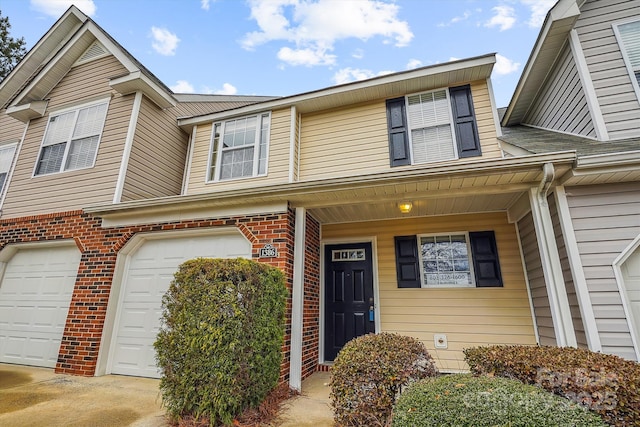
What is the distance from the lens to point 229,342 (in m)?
2.77

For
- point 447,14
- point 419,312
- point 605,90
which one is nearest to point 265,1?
point 447,14

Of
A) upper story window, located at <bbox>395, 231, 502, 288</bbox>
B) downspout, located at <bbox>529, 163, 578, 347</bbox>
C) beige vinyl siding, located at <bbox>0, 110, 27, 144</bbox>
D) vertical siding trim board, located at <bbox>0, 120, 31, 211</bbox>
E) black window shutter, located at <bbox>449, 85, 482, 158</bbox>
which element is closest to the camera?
downspout, located at <bbox>529, 163, 578, 347</bbox>

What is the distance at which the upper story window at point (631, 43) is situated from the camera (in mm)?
4070

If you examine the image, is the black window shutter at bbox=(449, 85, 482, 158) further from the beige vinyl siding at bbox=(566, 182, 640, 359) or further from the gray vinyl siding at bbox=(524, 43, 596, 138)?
the beige vinyl siding at bbox=(566, 182, 640, 359)

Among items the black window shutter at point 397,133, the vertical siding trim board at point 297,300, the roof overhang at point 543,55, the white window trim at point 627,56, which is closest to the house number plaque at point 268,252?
the vertical siding trim board at point 297,300

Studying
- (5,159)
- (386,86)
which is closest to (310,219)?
(386,86)

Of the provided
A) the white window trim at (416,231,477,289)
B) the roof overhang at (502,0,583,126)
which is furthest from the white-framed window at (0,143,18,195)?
the roof overhang at (502,0,583,126)

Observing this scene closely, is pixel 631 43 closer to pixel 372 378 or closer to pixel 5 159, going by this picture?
pixel 372 378

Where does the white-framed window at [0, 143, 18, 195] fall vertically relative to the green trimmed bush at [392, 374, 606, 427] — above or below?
above

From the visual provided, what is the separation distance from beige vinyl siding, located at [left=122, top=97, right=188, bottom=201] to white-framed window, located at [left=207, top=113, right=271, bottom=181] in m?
1.04

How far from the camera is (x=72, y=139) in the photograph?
20.3ft

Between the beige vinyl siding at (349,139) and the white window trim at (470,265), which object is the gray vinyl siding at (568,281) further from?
the beige vinyl siding at (349,139)

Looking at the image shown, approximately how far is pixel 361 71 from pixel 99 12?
1003 cm

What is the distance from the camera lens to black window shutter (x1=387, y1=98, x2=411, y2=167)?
5172 millimetres
